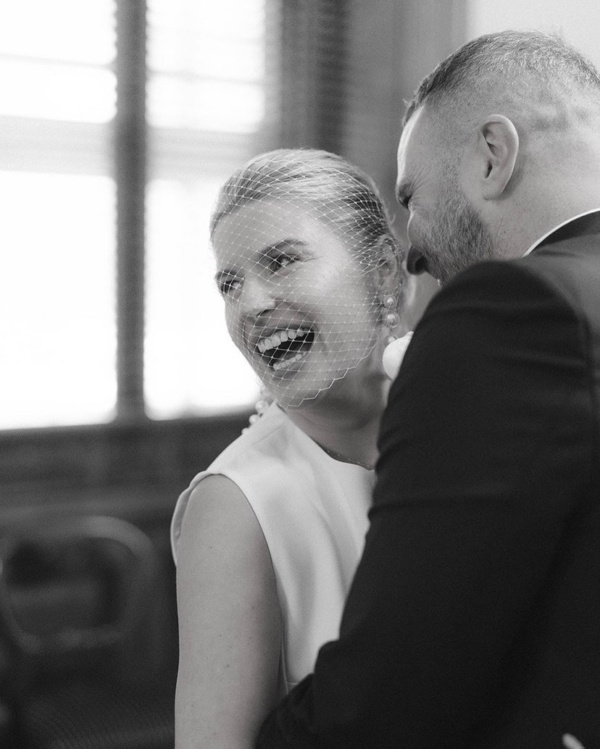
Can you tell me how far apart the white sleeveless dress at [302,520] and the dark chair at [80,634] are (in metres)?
1.17

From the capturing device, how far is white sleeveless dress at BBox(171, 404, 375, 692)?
121 centimetres

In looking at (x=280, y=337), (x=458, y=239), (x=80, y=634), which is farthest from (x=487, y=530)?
(x=80, y=634)

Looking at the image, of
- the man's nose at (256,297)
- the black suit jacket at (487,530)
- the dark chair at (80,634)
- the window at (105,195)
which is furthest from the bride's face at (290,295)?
the window at (105,195)

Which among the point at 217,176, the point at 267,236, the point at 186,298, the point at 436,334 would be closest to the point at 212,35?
the point at 217,176

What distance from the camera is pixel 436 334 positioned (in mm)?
803

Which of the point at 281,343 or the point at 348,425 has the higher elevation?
the point at 281,343

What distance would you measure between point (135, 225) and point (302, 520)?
245 cm

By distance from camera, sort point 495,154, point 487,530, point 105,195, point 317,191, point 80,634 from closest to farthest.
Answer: point 487,530, point 495,154, point 317,191, point 80,634, point 105,195

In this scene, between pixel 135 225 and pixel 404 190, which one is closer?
pixel 404 190

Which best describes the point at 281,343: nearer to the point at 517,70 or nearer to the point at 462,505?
the point at 517,70

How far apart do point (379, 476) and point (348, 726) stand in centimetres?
24

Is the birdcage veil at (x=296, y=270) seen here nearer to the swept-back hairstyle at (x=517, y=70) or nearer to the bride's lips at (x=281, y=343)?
the bride's lips at (x=281, y=343)

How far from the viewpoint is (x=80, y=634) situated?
2916 mm

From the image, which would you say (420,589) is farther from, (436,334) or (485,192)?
(485,192)
